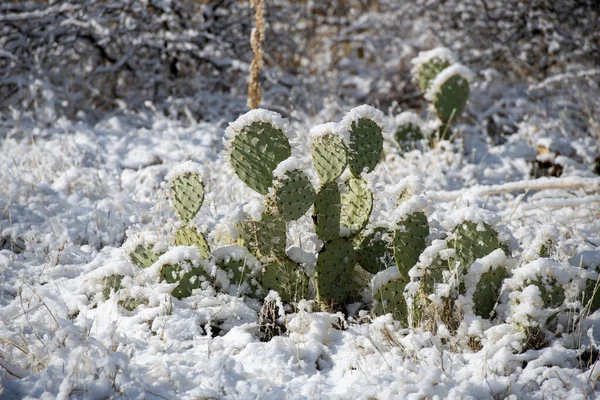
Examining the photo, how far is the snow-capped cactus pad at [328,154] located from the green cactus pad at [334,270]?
34 cm

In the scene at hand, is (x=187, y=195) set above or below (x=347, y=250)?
above

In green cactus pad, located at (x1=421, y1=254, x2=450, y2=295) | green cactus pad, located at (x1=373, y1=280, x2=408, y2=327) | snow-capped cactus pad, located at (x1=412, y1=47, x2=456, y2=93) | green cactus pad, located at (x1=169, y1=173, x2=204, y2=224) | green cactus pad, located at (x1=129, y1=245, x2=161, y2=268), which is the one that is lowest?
green cactus pad, located at (x1=373, y1=280, x2=408, y2=327)

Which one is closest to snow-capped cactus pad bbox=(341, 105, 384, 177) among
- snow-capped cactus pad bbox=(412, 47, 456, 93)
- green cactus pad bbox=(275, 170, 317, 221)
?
green cactus pad bbox=(275, 170, 317, 221)

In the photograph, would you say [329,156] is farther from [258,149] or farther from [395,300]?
[395,300]

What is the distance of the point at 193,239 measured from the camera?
117 inches

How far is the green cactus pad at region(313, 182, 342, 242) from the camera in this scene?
2816 millimetres

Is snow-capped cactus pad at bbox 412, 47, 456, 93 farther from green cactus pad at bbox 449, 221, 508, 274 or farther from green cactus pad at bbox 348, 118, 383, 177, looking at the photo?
green cactus pad at bbox 449, 221, 508, 274

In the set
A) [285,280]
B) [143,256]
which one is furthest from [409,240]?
[143,256]

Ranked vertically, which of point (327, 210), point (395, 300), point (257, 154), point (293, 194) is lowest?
point (395, 300)

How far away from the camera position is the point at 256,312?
9.33 feet

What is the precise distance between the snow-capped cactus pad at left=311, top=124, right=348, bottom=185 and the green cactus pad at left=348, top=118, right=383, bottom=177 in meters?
0.12

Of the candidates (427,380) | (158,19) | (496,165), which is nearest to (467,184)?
(496,165)

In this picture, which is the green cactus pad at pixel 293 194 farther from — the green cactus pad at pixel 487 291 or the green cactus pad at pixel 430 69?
the green cactus pad at pixel 430 69

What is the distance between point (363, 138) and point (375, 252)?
575mm
